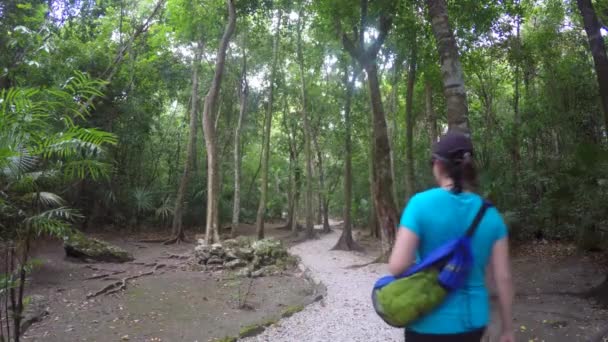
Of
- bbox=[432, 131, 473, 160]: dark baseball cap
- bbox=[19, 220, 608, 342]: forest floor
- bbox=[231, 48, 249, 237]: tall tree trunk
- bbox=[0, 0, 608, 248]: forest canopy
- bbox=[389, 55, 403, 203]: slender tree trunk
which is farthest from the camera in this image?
bbox=[231, 48, 249, 237]: tall tree trunk

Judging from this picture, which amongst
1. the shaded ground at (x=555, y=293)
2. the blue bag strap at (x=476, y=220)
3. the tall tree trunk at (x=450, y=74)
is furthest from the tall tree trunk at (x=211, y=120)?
the blue bag strap at (x=476, y=220)

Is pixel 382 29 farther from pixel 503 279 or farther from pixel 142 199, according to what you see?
pixel 142 199

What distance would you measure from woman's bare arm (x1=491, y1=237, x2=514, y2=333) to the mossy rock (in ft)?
38.2

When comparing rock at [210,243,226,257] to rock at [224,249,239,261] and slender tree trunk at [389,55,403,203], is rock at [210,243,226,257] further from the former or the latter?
slender tree trunk at [389,55,403,203]

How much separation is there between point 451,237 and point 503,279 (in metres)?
0.34

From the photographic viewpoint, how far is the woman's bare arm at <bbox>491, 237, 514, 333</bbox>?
5.59ft

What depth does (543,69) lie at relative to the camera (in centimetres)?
1386

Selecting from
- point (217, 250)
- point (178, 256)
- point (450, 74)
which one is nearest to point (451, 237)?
point (450, 74)

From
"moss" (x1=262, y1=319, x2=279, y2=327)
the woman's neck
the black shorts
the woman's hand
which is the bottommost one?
"moss" (x1=262, y1=319, x2=279, y2=327)

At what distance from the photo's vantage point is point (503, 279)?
5.60 feet

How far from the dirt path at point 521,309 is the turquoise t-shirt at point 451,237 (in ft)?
15.1

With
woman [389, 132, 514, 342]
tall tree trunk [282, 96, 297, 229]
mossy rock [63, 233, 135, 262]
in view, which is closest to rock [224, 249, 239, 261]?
mossy rock [63, 233, 135, 262]

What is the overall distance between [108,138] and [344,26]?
30.2ft

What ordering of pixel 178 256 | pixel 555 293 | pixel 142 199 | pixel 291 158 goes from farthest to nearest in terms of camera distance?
1. pixel 291 158
2. pixel 142 199
3. pixel 178 256
4. pixel 555 293
